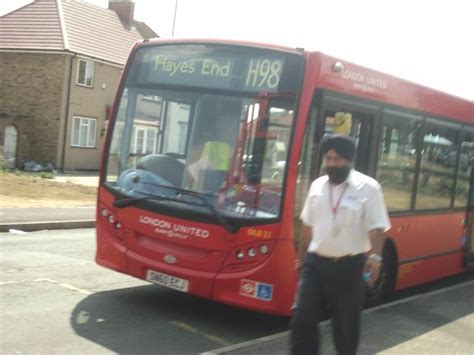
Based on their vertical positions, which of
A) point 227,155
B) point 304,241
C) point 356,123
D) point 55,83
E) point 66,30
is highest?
point 66,30

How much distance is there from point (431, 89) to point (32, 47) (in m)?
27.6

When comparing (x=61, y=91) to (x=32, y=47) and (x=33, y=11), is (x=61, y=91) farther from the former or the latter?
(x=33, y=11)

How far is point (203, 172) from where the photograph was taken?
621 cm

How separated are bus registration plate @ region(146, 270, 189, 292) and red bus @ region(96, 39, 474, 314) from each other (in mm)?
14

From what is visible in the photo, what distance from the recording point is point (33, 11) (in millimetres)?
35469

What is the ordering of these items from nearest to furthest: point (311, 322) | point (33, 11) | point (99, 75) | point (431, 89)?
point (311, 322)
point (431, 89)
point (99, 75)
point (33, 11)

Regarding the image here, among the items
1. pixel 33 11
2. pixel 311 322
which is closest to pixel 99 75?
pixel 33 11

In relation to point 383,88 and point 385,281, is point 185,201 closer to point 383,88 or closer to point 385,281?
point 383,88

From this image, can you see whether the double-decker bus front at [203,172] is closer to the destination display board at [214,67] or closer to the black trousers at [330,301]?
the destination display board at [214,67]

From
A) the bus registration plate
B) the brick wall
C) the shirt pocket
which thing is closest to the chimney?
the brick wall

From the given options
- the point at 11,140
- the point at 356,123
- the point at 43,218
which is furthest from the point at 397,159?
the point at 11,140

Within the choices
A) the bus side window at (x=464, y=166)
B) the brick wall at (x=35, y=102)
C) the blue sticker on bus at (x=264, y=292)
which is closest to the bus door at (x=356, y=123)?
the blue sticker on bus at (x=264, y=292)

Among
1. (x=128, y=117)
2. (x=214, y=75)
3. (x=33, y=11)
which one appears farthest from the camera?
(x=33, y=11)

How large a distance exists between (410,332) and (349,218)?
99.9 inches
